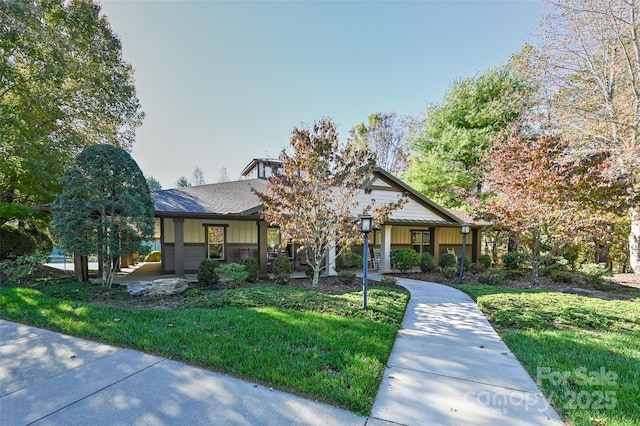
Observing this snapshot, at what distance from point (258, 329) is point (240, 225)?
7654 mm

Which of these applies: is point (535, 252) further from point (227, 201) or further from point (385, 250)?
point (227, 201)

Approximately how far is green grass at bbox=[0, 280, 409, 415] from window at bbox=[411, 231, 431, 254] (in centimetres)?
835

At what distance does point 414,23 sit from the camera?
32.3ft

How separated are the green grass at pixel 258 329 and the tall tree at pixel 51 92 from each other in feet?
15.5

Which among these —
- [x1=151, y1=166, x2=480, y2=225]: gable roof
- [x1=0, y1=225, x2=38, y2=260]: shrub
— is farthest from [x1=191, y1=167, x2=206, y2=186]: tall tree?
[x1=151, y1=166, x2=480, y2=225]: gable roof

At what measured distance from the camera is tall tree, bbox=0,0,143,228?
Result: 28.3 feet

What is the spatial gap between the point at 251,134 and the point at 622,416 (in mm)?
17432

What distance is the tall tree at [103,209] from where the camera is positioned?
7.07m

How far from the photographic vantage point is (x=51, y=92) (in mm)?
10391

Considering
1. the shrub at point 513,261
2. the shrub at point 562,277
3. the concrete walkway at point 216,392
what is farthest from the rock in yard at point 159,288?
the shrub at point 513,261

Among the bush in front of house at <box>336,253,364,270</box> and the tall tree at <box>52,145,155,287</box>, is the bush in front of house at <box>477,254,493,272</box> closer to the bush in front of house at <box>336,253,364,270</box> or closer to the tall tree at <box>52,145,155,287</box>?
the bush in front of house at <box>336,253,364,270</box>

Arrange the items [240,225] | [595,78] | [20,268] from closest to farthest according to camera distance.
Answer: [20,268]
[240,225]
[595,78]

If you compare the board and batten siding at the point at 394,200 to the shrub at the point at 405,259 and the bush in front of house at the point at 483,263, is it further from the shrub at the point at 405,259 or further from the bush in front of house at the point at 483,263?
the bush in front of house at the point at 483,263

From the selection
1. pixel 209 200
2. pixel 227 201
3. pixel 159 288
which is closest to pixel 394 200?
pixel 227 201
